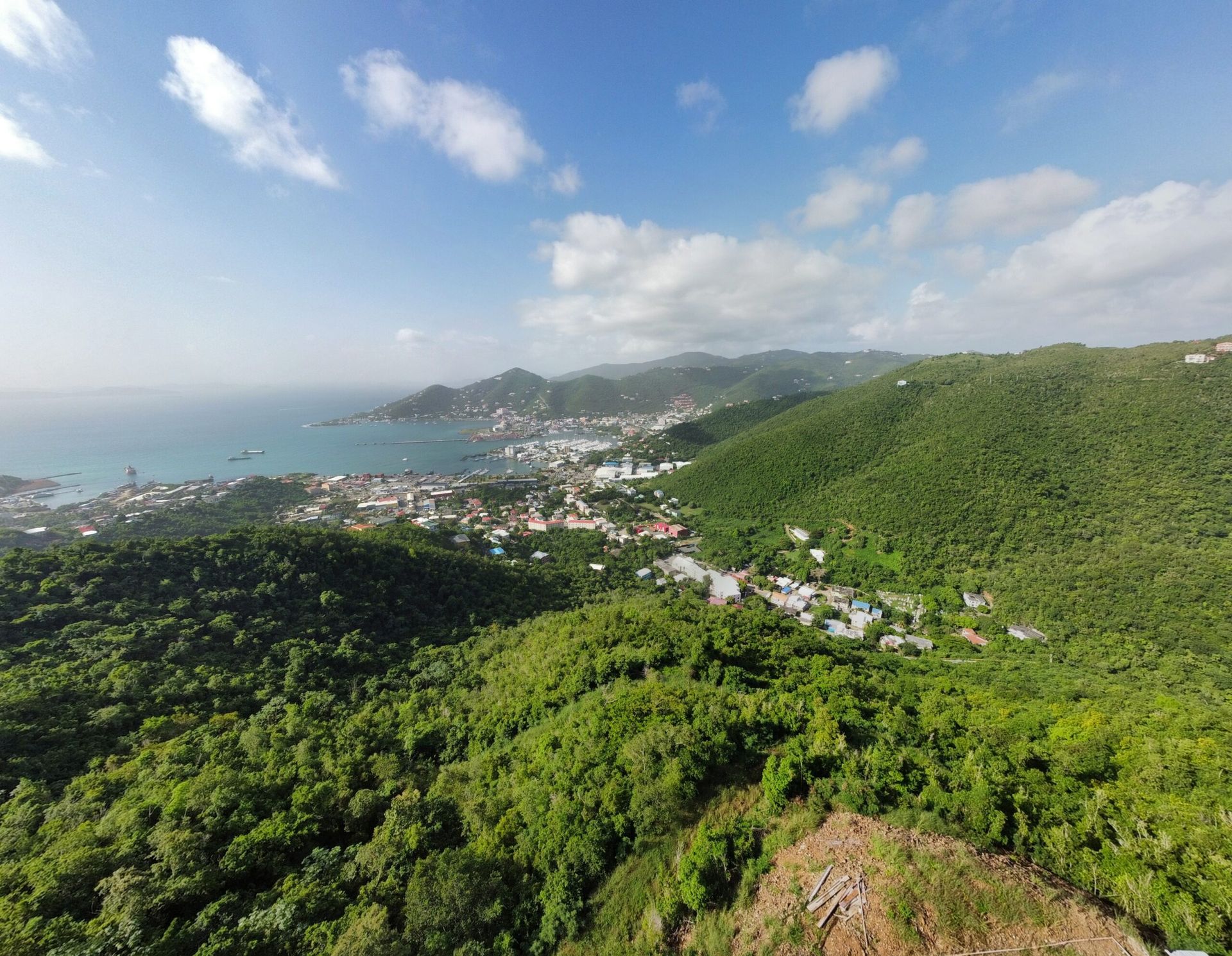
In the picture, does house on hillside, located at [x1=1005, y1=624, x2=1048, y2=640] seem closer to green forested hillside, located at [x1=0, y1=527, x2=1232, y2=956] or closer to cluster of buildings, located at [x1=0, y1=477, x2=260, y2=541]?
green forested hillside, located at [x1=0, y1=527, x2=1232, y2=956]

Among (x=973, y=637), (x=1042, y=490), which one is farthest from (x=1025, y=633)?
(x=1042, y=490)

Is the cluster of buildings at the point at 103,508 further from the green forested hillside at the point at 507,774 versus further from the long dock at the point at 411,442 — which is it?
the long dock at the point at 411,442

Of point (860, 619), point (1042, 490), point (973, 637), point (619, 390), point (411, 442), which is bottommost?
point (860, 619)

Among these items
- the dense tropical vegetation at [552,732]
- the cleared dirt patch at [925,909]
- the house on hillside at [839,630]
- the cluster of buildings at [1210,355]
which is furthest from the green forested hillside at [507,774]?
the cluster of buildings at [1210,355]

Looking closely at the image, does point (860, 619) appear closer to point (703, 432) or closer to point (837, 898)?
point (837, 898)

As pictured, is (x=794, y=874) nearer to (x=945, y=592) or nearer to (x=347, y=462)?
(x=945, y=592)
